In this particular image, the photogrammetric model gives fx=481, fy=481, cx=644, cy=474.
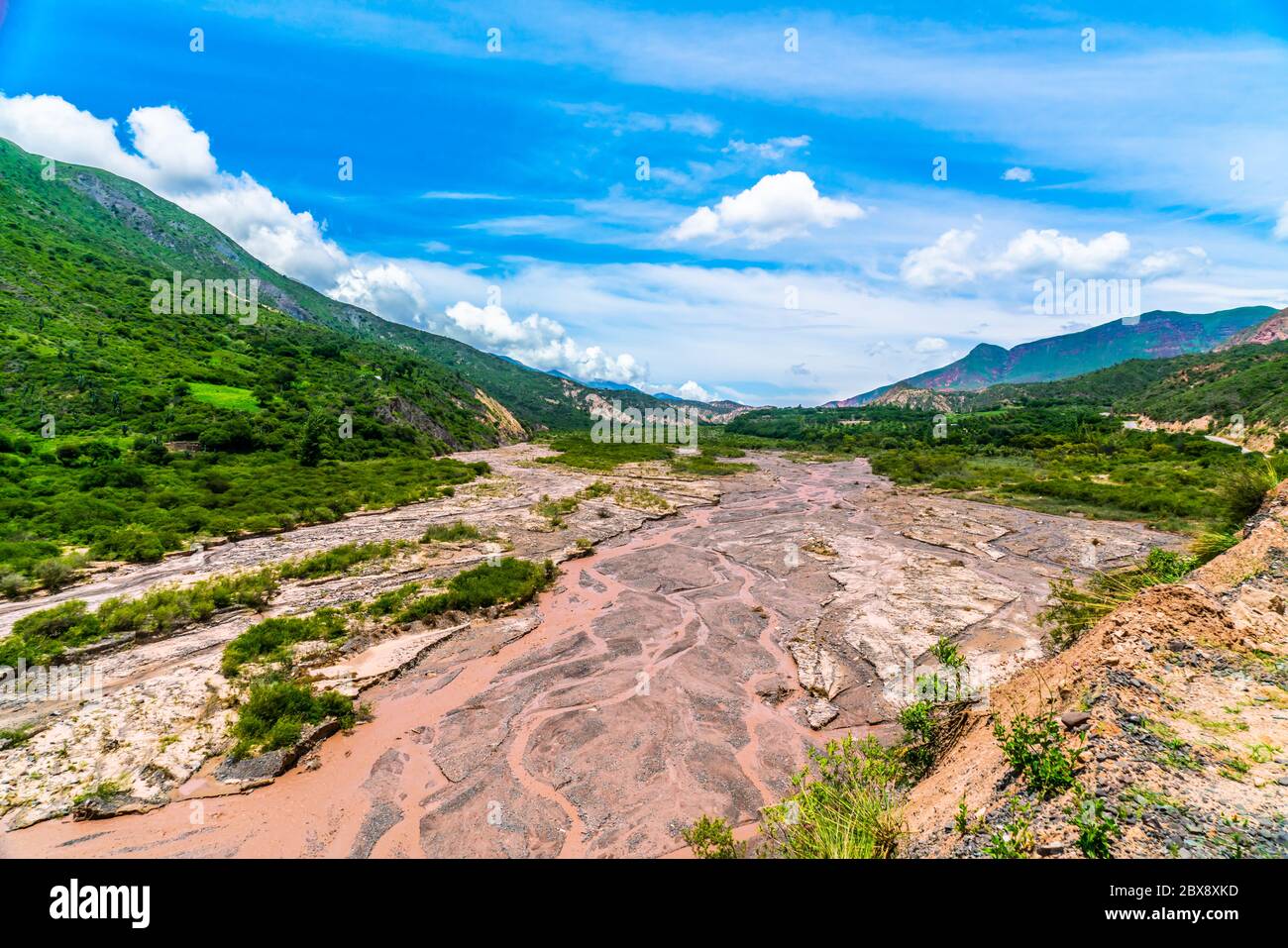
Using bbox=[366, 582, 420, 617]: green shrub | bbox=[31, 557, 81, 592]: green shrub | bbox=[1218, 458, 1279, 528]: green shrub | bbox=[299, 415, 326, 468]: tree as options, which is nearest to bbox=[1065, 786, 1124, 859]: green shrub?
bbox=[1218, 458, 1279, 528]: green shrub

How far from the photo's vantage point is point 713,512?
132 feet

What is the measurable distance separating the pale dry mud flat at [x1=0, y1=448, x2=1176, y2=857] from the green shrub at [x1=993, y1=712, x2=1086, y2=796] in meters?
5.25

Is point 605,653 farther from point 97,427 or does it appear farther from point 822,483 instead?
point 822,483

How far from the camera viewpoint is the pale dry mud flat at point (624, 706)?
8.60 metres

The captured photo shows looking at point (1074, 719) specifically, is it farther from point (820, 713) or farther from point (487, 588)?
point (487, 588)

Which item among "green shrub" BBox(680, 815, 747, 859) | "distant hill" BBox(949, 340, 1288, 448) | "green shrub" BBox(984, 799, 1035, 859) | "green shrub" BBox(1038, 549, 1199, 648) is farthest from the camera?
"distant hill" BBox(949, 340, 1288, 448)

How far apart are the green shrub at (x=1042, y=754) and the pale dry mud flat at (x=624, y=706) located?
525 cm

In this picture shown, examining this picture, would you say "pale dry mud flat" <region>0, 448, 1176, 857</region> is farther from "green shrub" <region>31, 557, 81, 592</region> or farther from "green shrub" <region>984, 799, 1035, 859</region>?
"green shrub" <region>31, 557, 81, 592</region>

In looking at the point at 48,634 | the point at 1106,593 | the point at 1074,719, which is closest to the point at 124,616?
the point at 48,634

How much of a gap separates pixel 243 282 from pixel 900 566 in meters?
182

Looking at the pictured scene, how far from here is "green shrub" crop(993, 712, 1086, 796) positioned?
5.12 metres

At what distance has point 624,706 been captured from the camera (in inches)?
494

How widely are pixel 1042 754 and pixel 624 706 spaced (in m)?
9.15
